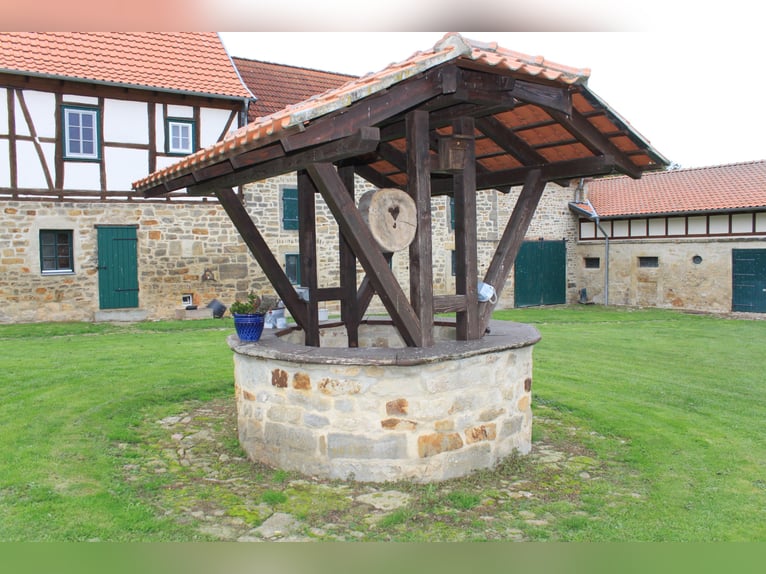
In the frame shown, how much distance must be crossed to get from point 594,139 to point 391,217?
1947 mm

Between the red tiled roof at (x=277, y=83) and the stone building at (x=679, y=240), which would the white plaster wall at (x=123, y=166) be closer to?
the red tiled roof at (x=277, y=83)

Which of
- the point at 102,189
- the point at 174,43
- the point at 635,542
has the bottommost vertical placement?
the point at 635,542

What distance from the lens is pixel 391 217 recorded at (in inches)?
178

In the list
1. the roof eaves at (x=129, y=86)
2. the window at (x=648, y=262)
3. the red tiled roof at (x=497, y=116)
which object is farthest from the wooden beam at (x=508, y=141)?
the window at (x=648, y=262)

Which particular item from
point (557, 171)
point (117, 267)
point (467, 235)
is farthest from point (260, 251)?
point (117, 267)

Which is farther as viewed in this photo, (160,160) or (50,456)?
(160,160)

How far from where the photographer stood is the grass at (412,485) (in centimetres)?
367

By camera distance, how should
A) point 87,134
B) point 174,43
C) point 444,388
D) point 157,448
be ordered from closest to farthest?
point 444,388, point 157,448, point 87,134, point 174,43

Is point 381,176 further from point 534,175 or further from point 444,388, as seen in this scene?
point 444,388

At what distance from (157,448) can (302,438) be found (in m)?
1.43

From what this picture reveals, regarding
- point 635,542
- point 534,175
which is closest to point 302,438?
point 635,542

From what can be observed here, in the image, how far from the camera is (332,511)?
12.8 feet

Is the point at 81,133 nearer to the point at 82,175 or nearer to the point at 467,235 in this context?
the point at 82,175

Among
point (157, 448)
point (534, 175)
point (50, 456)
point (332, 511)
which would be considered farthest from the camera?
point (534, 175)
